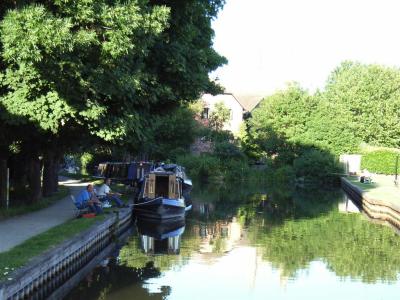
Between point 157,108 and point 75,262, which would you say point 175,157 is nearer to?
point 157,108

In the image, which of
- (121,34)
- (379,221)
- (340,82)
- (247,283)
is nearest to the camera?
(121,34)

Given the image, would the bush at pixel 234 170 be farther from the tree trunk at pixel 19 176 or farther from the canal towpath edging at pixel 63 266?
the canal towpath edging at pixel 63 266

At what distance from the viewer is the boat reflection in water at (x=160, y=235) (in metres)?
21.0

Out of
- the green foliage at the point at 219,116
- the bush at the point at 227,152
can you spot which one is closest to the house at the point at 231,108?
the green foliage at the point at 219,116

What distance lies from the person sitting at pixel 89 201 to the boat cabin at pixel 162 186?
6.50m

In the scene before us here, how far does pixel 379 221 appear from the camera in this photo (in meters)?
30.4

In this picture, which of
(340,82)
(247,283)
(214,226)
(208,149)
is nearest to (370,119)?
(340,82)

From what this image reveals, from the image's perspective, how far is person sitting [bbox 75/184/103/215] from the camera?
865 inches

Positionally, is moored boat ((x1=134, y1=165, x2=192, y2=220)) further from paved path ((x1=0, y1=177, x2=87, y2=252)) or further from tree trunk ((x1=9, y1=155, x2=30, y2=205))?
tree trunk ((x1=9, y1=155, x2=30, y2=205))

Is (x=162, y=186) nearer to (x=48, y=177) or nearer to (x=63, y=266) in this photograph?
(x=48, y=177)

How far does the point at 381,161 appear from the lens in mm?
61625

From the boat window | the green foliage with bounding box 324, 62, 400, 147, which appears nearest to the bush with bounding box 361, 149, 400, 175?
the green foliage with bounding box 324, 62, 400, 147

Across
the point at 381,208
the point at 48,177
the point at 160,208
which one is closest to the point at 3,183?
the point at 160,208

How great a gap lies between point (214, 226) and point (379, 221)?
28.6ft
